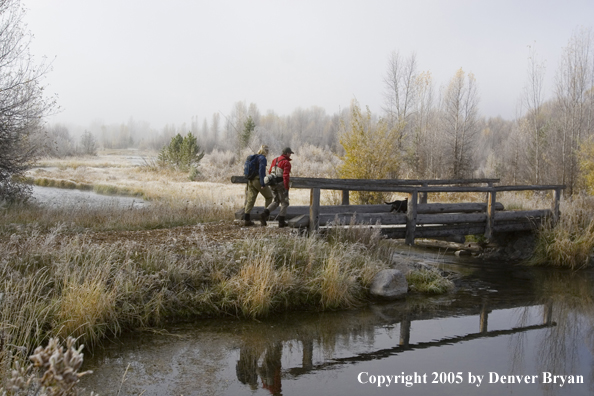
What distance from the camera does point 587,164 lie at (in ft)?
68.6

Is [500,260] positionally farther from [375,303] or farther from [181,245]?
[181,245]

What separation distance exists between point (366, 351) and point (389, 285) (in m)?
2.54

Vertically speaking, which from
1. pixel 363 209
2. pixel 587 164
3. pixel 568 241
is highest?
pixel 587 164

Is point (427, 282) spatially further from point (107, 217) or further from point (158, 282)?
point (107, 217)

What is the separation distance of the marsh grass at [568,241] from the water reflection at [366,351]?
3803 millimetres

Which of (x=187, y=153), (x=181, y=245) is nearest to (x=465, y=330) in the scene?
(x=181, y=245)

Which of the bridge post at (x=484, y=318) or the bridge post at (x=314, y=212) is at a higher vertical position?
the bridge post at (x=314, y=212)

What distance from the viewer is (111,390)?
5.11 metres

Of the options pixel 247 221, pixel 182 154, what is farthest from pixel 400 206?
pixel 182 154

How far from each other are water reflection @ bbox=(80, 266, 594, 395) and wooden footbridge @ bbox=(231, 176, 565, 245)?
258 cm

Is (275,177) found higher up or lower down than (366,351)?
higher up

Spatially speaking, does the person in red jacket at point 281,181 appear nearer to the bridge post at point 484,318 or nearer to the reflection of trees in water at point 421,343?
the reflection of trees in water at point 421,343

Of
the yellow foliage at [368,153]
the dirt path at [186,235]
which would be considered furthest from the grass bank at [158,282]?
the yellow foliage at [368,153]

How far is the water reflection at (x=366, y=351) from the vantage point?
18.1 feet
